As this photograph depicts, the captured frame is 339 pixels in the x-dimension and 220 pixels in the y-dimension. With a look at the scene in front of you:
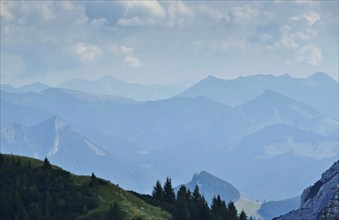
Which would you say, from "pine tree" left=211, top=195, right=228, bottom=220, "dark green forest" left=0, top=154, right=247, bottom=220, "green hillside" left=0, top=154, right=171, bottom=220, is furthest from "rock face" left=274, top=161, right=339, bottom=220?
"green hillside" left=0, top=154, right=171, bottom=220

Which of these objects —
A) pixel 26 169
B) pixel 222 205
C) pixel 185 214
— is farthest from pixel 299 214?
pixel 26 169

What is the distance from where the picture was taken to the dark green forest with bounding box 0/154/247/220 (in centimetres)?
13400

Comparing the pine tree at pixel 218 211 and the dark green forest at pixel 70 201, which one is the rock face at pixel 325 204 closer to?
the dark green forest at pixel 70 201

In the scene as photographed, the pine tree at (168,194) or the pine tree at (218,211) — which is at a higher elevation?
the pine tree at (168,194)

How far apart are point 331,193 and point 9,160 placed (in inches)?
3574

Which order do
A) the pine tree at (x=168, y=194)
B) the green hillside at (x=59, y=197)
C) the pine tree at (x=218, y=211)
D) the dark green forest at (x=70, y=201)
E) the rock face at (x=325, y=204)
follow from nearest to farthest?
the pine tree at (x=218, y=211) → the green hillside at (x=59, y=197) → the dark green forest at (x=70, y=201) → the rock face at (x=325, y=204) → the pine tree at (x=168, y=194)

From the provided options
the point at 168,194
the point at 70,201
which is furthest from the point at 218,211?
the point at 168,194

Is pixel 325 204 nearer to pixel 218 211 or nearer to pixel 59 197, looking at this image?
pixel 218 211

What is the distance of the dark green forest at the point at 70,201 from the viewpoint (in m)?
134

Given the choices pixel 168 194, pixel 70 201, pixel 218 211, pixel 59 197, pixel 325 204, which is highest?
pixel 168 194

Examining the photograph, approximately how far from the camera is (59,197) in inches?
5655

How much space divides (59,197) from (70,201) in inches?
140

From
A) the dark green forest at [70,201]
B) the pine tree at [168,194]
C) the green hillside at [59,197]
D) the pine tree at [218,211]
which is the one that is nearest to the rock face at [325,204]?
the dark green forest at [70,201]

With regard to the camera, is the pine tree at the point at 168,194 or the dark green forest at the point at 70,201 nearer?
the dark green forest at the point at 70,201
